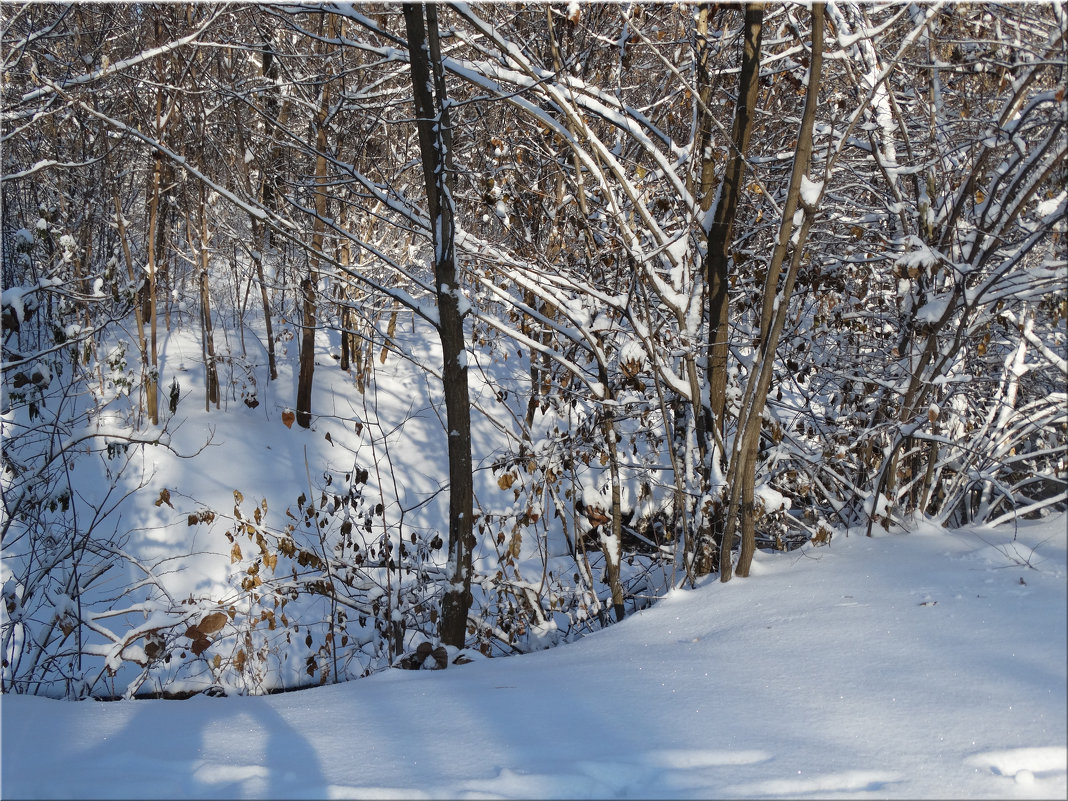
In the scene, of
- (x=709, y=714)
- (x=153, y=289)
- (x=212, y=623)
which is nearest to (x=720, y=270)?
(x=709, y=714)

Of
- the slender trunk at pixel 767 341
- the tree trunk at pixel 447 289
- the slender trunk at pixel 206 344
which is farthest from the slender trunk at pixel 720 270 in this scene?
the slender trunk at pixel 206 344

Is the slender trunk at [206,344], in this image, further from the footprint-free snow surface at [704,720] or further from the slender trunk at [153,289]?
the footprint-free snow surface at [704,720]

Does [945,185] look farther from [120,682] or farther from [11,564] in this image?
[11,564]

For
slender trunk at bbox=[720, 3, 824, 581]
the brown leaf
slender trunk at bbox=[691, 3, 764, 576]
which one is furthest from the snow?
the brown leaf

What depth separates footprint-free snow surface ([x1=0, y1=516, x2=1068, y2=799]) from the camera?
171cm

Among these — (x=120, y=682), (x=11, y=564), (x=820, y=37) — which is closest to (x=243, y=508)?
(x=11, y=564)

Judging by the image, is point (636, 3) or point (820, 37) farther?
point (636, 3)

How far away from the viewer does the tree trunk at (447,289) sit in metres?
3.59

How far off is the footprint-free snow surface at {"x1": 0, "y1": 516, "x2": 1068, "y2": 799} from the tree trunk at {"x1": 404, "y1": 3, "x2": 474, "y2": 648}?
2.78ft

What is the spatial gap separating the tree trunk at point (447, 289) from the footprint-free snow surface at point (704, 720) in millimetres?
846

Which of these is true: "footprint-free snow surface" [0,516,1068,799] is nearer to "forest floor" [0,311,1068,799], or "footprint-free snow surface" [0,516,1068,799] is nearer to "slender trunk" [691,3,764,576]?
"forest floor" [0,311,1068,799]

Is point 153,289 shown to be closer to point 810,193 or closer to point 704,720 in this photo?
point 810,193

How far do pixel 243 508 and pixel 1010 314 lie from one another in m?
7.70

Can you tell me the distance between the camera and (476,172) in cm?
599
